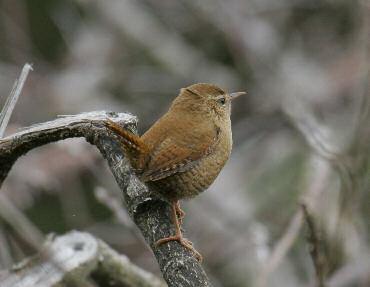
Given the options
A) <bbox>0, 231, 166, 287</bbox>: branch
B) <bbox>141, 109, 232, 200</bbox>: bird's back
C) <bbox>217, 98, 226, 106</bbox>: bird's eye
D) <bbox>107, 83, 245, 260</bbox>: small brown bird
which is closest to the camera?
<bbox>0, 231, 166, 287</bbox>: branch

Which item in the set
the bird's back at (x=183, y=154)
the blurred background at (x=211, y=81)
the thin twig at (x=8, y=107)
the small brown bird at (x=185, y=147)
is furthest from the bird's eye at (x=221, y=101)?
the thin twig at (x=8, y=107)

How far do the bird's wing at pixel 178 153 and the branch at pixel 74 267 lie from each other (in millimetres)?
331

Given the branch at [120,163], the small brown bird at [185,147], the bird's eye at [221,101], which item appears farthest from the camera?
the bird's eye at [221,101]

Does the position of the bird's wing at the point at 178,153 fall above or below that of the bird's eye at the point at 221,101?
below

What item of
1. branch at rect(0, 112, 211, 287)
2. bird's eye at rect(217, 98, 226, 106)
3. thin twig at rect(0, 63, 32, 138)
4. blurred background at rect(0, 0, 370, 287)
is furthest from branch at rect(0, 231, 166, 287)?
blurred background at rect(0, 0, 370, 287)

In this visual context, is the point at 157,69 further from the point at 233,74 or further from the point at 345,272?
the point at 345,272

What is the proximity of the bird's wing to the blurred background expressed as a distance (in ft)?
3.71

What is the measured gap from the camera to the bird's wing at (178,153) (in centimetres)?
310

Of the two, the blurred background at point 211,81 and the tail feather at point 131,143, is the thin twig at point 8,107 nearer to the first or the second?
the tail feather at point 131,143

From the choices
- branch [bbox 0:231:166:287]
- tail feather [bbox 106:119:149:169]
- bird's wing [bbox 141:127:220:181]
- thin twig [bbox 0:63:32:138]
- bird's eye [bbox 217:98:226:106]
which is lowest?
branch [bbox 0:231:166:287]

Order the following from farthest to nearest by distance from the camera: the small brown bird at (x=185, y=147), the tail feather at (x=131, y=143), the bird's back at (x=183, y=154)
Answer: the bird's back at (x=183, y=154)
the small brown bird at (x=185, y=147)
the tail feather at (x=131, y=143)

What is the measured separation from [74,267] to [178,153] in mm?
626

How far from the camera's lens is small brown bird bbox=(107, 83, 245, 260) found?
303cm

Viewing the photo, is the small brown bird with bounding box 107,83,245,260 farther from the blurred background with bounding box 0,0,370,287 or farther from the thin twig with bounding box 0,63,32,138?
the blurred background with bounding box 0,0,370,287
